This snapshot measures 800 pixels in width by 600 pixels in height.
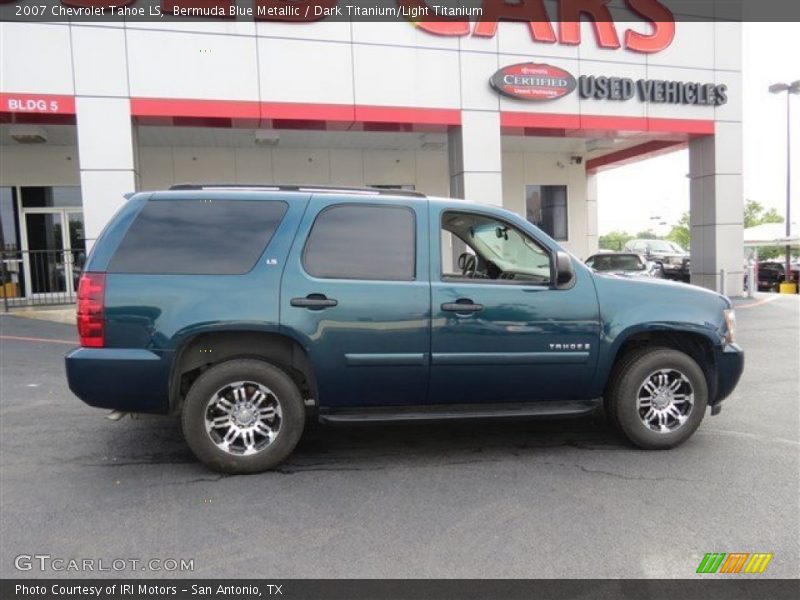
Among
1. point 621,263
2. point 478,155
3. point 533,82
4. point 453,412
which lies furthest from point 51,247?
point 453,412

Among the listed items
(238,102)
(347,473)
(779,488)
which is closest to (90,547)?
(347,473)

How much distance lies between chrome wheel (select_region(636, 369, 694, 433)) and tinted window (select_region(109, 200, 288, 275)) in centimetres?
310

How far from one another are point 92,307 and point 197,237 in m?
0.82

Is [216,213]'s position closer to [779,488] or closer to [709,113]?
[779,488]

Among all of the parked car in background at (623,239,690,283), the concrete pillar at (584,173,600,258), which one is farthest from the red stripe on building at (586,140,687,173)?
the parked car in background at (623,239,690,283)

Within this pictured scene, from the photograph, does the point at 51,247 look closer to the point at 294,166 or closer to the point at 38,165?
the point at 38,165

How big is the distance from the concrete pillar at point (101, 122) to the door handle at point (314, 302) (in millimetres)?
8564

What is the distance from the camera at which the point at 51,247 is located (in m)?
15.9

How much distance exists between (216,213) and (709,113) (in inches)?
568

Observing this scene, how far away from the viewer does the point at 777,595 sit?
111 inches

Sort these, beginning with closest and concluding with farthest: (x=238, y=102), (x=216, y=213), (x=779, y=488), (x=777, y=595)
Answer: (x=777, y=595)
(x=779, y=488)
(x=216, y=213)
(x=238, y=102)

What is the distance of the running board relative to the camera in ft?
14.0

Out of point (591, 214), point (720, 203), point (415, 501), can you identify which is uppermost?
point (591, 214)

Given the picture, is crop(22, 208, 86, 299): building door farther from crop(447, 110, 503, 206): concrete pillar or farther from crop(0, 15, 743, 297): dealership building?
crop(447, 110, 503, 206): concrete pillar
